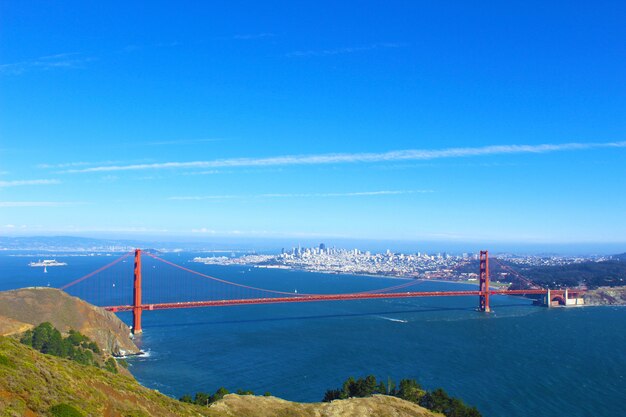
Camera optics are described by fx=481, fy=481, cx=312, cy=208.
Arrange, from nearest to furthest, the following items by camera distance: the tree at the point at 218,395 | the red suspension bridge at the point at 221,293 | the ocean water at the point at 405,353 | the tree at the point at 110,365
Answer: the tree at the point at 218,395 → the tree at the point at 110,365 → the ocean water at the point at 405,353 → the red suspension bridge at the point at 221,293

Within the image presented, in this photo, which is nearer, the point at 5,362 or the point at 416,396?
the point at 5,362

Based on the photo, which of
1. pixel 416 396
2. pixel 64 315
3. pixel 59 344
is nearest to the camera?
pixel 416 396

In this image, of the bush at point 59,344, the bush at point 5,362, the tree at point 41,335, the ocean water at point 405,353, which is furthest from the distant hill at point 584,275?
the bush at point 5,362

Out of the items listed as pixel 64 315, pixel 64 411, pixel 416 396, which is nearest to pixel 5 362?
pixel 64 411

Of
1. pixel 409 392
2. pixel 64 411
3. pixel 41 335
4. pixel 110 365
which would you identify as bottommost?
pixel 110 365

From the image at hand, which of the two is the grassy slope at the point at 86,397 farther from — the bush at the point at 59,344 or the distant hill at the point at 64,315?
the distant hill at the point at 64,315

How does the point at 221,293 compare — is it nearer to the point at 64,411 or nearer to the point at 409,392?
the point at 409,392

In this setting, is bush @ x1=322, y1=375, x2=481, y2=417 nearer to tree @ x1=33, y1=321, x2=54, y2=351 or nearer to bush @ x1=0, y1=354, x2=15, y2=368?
Answer: bush @ x1=0, y1=354, x2=15, y2=368

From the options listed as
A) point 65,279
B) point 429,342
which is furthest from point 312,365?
point 65,279
